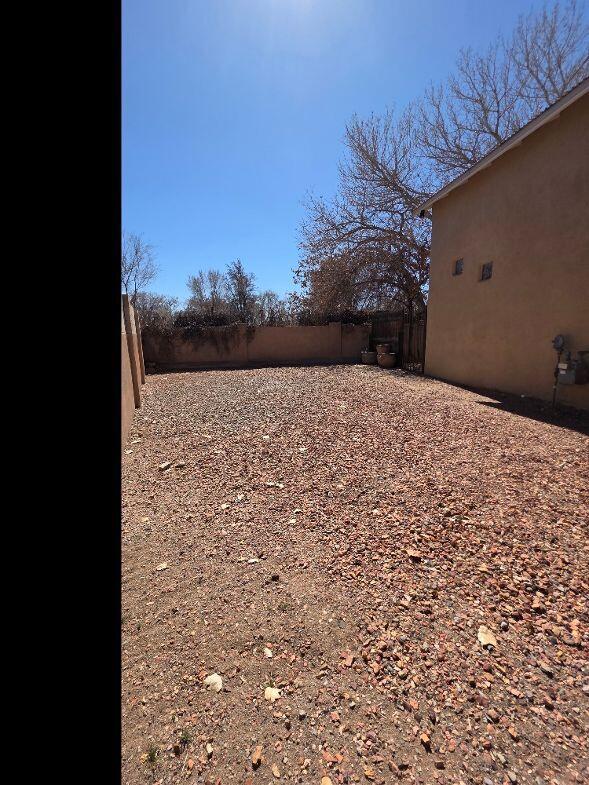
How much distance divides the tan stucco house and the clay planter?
253 cm

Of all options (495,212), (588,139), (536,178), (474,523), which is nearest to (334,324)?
(495,212)

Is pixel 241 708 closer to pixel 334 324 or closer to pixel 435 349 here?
pixel 435 349

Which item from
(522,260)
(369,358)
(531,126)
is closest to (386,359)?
(369,358)

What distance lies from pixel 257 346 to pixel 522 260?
423 inches

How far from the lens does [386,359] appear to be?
12.3 meters

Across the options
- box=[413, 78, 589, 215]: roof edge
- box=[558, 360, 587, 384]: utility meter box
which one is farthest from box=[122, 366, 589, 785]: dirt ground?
box=[413, 78, 589, 215]: roof edge

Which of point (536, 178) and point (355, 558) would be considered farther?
point (536, 178)

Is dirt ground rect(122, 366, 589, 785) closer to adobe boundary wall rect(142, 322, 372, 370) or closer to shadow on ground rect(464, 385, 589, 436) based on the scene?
shadow on ground rect(464, 385, 589, 436)

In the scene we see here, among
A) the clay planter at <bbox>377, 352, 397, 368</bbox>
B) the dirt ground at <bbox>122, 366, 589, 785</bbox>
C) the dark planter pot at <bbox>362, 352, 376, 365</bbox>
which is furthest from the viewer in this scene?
the dark planter pot at <bbox>362, 352, 376, 365</bbox>

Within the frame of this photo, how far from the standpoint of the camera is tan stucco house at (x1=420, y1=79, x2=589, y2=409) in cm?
580
